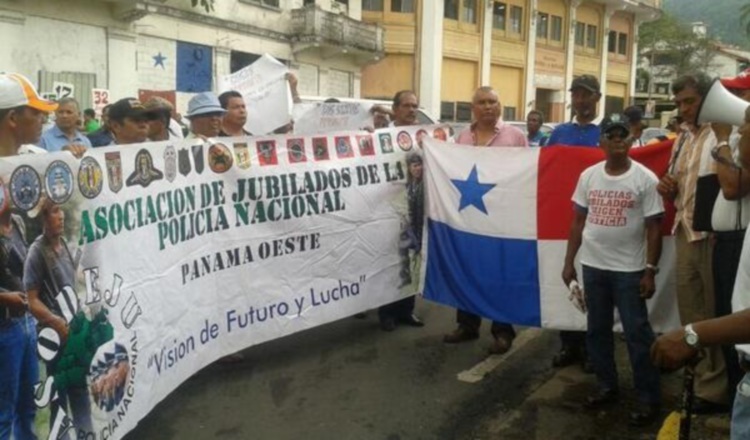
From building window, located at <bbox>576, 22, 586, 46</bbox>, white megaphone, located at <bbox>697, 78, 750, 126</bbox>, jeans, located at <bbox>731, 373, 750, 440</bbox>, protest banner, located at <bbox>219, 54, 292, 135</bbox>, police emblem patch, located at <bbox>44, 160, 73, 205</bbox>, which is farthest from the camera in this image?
building window, located at <bbox>576, 22, 586, 46</bbox>

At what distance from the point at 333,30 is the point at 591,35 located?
22751mm

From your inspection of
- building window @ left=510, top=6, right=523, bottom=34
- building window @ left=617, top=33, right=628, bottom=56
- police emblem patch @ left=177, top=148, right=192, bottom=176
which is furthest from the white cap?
building window @ left=617, top=33, right=628, bottom=56

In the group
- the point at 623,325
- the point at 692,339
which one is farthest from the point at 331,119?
the point at 692,339

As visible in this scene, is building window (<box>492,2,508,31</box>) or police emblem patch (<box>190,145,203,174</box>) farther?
building window (<box>492,2,508,31</box>)

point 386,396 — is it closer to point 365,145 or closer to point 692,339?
A: point 365,145

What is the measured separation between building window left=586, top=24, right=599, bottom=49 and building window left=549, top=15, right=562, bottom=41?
340 cm

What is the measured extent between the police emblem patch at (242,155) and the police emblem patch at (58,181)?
1594 mm

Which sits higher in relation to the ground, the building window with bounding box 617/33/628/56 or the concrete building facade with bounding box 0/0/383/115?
the building window with bounding box 617/33/628/56

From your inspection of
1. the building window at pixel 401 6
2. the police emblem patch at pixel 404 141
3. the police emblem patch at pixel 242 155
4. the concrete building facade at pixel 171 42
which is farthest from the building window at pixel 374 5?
the police emblem patch at pixel 242 155

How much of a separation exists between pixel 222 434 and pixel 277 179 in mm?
1741

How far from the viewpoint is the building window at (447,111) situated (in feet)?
105

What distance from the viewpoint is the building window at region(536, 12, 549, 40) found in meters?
37.8

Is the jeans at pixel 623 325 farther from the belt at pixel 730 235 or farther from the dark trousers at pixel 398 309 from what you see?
the dark trousers at pixel 398 309

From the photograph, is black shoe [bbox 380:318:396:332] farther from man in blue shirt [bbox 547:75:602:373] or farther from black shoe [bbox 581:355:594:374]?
black shoe [bbox 581:355:594:374]
